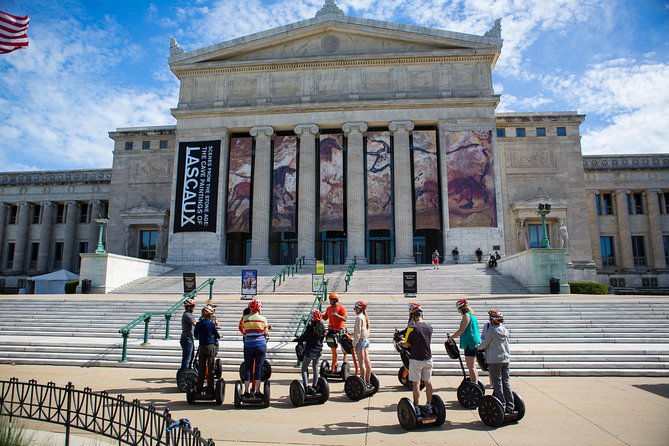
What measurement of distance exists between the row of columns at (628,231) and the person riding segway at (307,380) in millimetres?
43294

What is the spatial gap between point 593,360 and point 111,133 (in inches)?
1854

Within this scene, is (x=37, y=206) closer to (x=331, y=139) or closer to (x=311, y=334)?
(x=331, y=139)

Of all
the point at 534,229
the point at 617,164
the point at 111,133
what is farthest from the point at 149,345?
the point at 617,164

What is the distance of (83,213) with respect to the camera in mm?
53906

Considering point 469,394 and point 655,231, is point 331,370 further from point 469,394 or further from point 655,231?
point 655,231

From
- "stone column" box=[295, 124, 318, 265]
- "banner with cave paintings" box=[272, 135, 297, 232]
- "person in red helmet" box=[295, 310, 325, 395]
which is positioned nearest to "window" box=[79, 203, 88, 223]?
"banner with cave paintings" box=[272, 135, 297, 232]

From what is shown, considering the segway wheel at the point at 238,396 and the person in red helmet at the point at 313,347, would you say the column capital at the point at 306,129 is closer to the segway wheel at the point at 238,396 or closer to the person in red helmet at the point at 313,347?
the person in red helmet at the point at 313,347

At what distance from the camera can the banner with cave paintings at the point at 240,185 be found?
39656mm

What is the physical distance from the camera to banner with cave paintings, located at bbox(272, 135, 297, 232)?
3938cm

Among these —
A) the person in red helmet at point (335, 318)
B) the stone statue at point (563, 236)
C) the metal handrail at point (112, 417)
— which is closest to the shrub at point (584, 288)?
the stone statue at point (563, 236)

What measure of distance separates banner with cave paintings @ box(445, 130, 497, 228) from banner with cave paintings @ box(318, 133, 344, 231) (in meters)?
8.89

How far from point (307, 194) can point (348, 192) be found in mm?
3524

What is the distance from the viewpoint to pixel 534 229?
136ft

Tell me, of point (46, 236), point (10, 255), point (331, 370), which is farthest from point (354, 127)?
point (10, 255)
